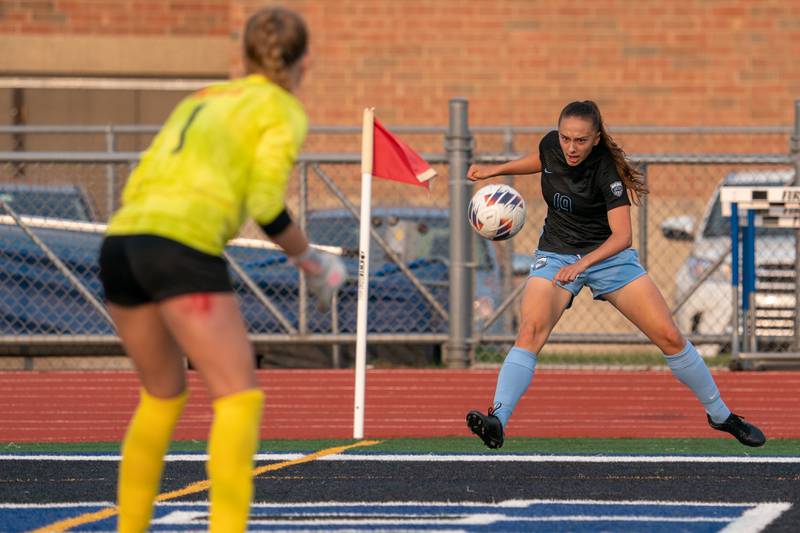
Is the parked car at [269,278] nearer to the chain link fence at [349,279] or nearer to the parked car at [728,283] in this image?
the chain link fence at [349,279]

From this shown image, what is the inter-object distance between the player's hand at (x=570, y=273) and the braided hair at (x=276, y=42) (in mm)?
3314

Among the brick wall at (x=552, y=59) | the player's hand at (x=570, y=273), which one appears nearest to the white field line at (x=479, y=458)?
the player's hand at (x=570, y=273)

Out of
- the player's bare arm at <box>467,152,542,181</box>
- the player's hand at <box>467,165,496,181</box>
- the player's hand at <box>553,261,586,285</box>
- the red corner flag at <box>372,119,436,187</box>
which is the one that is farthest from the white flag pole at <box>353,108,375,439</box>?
the player's hand at <box>553,261,586,285</box>

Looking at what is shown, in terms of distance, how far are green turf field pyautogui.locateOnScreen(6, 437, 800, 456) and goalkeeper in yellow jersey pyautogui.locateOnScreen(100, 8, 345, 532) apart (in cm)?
429

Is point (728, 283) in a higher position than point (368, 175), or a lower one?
lower

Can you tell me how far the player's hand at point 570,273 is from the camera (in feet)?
27.2

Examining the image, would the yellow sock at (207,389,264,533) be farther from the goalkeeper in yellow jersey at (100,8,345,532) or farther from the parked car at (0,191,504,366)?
the parked car at (0,191,504,366)

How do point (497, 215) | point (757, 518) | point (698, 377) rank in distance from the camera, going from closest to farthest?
1. point (757, 518)
2. point (698, 377)
3. point (497, 215)

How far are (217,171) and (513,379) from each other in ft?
12.5

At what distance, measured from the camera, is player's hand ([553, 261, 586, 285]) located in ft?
27.2

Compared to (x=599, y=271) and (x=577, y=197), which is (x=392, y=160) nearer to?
(x=577, y=197)

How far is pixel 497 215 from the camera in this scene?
9.15 m

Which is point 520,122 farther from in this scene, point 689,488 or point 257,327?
point 689,488

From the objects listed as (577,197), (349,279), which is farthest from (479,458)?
(349,279)
